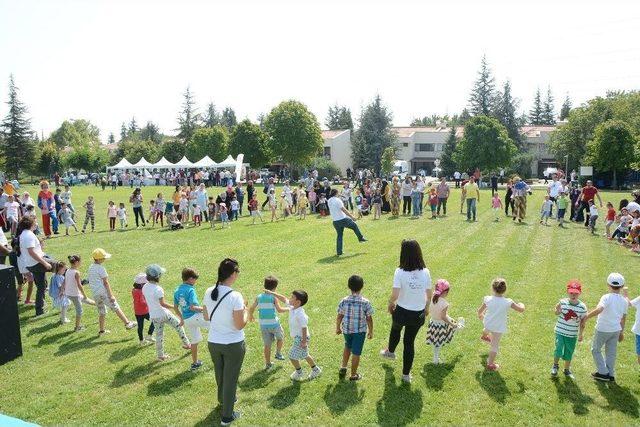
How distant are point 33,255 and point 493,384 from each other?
8211 millimetres

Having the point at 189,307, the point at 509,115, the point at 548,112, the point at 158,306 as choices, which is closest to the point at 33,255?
the point at 158,306

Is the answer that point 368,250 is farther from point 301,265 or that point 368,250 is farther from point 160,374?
point 160,374

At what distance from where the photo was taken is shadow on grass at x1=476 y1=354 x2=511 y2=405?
6250 mm

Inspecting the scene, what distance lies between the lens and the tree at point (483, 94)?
2746 inches

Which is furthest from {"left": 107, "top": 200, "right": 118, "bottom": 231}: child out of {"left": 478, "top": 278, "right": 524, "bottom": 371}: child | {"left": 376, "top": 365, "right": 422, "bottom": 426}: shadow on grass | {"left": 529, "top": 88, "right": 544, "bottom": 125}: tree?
{"left": 529, "top": 88, "right": 544, "bottom": 125}: tree

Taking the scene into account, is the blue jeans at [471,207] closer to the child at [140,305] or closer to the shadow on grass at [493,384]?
the shadow on grass at [493,384]

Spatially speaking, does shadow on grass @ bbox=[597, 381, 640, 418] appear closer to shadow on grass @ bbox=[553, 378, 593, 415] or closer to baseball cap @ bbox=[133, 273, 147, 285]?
shadow on grass @ bbox=[553, 378, 593, 415]

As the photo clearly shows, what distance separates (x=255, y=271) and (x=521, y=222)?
43.0 ft

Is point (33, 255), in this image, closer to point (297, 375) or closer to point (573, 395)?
point (297, 375)

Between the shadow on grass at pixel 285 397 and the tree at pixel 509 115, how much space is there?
219 feet

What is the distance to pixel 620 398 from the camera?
6137 millimetres

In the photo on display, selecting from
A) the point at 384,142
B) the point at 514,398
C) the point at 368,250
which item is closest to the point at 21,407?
the point at 514,398

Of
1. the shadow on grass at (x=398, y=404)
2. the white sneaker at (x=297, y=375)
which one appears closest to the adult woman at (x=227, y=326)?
the white sneaker at (x=297, y=375)

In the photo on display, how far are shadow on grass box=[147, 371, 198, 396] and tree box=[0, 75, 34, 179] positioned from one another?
7190 cm
